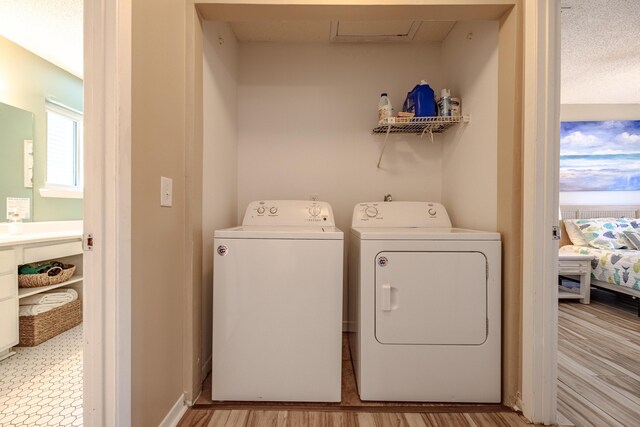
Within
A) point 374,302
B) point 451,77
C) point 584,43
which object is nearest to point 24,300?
point 374,302

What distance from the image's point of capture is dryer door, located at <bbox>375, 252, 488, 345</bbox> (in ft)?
4.64

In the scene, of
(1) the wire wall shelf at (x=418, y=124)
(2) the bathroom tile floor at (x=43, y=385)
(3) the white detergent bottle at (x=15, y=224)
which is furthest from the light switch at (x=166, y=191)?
(3) the white detergent bottle at (x=15, y=224)

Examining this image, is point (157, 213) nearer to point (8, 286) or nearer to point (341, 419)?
point (341, 419)

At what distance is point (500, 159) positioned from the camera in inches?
57.5

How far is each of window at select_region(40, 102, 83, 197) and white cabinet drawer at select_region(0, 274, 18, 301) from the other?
952 mm

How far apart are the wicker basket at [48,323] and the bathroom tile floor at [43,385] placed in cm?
5

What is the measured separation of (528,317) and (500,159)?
735mm

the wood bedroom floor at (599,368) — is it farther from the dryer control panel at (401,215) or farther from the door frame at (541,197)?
the dryer control panel at (401,215)

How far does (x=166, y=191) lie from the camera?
123 centimetres

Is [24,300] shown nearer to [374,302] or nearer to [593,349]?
[374,302]

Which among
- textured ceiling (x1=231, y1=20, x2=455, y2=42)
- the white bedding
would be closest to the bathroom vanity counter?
textured ceiling (x1=231, y1=20, x2=455, y2=42)

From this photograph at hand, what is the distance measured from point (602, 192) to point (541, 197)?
145 inches

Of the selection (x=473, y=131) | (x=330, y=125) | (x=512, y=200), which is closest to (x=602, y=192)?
(x=473, y=131)

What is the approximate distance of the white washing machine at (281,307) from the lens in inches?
55.5
